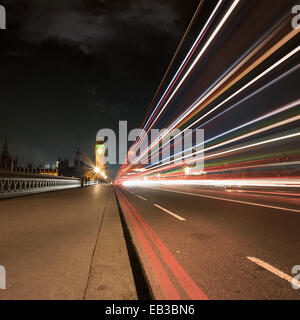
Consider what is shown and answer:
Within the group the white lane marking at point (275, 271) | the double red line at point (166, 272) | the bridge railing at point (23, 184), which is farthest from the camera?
the bridge railing at point (23, 184)

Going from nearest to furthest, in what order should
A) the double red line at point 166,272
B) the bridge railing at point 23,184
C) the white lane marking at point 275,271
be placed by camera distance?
the double red line at point 166,272 < the white lane marking at point 275,271 < the bridge railing at point 23,184

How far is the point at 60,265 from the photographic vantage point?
9.95 ft

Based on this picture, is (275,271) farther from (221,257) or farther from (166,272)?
(166,272)

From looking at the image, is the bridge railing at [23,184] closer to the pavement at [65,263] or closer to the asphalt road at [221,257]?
the pavement at [65,263]

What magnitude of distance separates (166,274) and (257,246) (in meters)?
2.04

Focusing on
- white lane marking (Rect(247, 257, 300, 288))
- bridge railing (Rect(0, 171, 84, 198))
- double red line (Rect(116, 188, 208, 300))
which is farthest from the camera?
bridge railing (Rect(0, 171, 84, 198))

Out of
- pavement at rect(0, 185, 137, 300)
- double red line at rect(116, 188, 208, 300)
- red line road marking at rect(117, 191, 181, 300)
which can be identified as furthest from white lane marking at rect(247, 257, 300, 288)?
pavement at rect(0, 185, 137, 300)

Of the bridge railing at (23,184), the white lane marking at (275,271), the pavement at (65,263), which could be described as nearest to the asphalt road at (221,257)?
the white lane marking at (275,271)

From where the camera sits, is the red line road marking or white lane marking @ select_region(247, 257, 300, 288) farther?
white lane marking @ select_region(247, 257, 300, 288)

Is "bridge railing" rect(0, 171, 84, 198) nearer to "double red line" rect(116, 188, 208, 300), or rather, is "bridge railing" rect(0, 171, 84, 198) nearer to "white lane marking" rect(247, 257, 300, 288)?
"double red line" rect(116, 188, 208, 300)

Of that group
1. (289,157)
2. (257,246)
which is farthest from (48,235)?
A: (289,157)

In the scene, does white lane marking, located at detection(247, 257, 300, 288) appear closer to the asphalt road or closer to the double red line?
the asphalt road

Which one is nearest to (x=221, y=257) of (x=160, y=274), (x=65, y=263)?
(x=160, y=274)

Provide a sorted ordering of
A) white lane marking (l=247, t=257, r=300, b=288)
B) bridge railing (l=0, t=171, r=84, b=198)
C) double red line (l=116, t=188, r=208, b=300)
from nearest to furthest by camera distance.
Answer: double red line (l=116, t=188, r=208, b=300)
white lane marking (l=247, t=257, r=300, b=288)
bridge railing (l=0, t=171, r=84, b=198)
